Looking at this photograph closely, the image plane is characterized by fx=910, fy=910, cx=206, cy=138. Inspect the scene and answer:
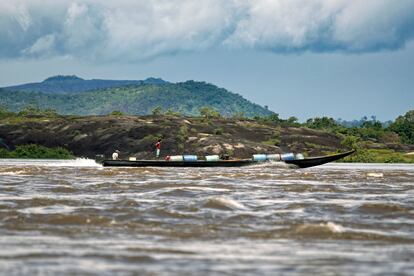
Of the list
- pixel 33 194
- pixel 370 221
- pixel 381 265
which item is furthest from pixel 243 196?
pixel 381 265

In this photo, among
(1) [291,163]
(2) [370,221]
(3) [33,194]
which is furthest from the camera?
(1) [291,163]

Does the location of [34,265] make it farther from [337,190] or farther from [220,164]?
[220,164]

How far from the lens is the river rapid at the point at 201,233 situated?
23562mm

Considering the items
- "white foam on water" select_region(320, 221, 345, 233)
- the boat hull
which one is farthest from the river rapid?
the boat hull

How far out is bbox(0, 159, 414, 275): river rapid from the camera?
23562mm

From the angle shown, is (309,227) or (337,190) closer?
(309,227)

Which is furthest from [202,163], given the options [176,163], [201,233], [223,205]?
[201,233]

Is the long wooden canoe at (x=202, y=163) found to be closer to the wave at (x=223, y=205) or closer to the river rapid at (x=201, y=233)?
the river rapid at (x=201, y=233)

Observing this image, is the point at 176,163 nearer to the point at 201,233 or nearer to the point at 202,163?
the point at 202,163

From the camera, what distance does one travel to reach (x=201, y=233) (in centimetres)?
3183

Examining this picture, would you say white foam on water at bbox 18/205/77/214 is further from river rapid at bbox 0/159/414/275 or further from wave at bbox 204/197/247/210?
wave at bbox 204/197/247/210

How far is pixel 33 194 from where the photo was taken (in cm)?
5066

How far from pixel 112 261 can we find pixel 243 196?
93.6 ft

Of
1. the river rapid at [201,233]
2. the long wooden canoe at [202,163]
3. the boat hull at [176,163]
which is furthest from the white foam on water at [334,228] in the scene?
the boat hull at [176,163]
